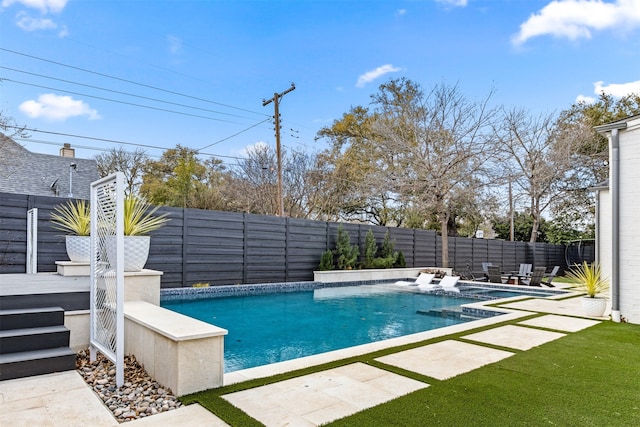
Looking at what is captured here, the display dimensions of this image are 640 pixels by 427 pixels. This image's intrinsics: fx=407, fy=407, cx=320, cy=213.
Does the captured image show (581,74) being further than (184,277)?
Yes

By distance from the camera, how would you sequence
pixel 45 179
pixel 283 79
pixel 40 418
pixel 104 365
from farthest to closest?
1. pixel 283 79
2. pixel 45 179
3. pixel 104 365
4. pixel 40 418

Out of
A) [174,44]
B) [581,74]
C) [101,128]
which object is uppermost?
[174,44]

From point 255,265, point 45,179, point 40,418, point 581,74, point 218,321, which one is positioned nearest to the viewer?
point 40,418

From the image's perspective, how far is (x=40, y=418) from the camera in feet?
8.87

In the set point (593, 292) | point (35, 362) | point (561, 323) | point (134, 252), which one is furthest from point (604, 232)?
point (35, 362)

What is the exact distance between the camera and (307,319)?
792 cm

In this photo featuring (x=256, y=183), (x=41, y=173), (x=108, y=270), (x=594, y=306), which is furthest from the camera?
(x=256, y=183)

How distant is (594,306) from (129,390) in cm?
744

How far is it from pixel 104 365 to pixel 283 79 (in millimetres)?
16423

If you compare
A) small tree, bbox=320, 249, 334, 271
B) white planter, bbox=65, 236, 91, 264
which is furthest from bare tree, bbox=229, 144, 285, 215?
white planter, bbox=65, 236, 91, 264

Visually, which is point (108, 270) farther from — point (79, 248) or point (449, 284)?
point (449, 284)

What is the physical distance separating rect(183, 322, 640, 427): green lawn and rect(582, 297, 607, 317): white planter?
9.81 feet

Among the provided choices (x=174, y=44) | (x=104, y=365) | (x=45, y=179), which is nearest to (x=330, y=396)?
(x=104, y=365)

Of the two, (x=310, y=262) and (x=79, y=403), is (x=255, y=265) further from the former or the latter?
(x=79, y=403)
